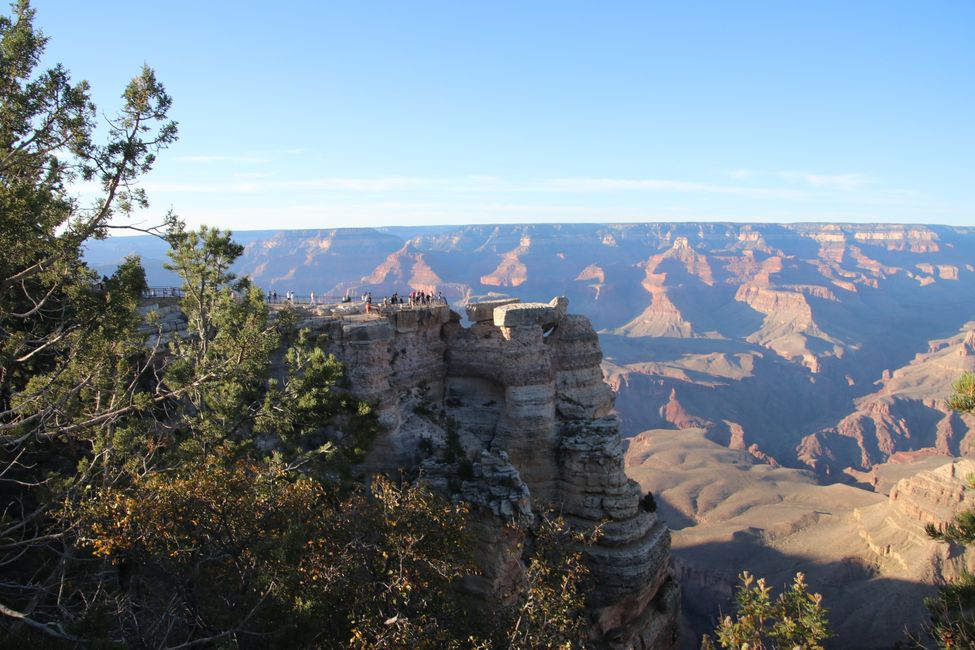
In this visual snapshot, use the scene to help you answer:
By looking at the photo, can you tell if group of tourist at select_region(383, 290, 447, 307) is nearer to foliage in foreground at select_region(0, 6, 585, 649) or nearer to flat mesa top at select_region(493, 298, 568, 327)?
flat mesa top at select_region(493, 298, 568, 327)

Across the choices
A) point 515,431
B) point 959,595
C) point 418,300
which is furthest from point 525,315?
Answer: point 959,595

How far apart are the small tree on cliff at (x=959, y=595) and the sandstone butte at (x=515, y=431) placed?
12.5 m

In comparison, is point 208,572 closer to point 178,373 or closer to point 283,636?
point 283,636

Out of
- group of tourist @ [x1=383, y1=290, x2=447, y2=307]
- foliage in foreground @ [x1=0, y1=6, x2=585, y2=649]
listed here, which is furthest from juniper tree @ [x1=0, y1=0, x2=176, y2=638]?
group of tourist @ [x1=383, y1=290, x2=447, y2=307]

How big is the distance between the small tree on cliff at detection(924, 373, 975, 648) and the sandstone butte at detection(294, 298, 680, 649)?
1245 cm

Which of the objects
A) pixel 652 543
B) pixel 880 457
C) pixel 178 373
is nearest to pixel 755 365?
pixel 880 457

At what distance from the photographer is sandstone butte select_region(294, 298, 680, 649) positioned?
1084 inches

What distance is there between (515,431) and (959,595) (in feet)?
59.3

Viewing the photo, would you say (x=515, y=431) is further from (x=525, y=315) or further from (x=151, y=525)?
(x=151, y=525)

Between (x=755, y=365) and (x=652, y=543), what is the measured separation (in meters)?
172

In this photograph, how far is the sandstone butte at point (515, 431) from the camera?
27531mm

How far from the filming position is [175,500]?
14250 mm

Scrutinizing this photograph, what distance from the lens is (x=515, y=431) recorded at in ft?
104

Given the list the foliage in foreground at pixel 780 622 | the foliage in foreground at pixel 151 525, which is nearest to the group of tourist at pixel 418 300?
the foliage in foreground at pixel 151 525
